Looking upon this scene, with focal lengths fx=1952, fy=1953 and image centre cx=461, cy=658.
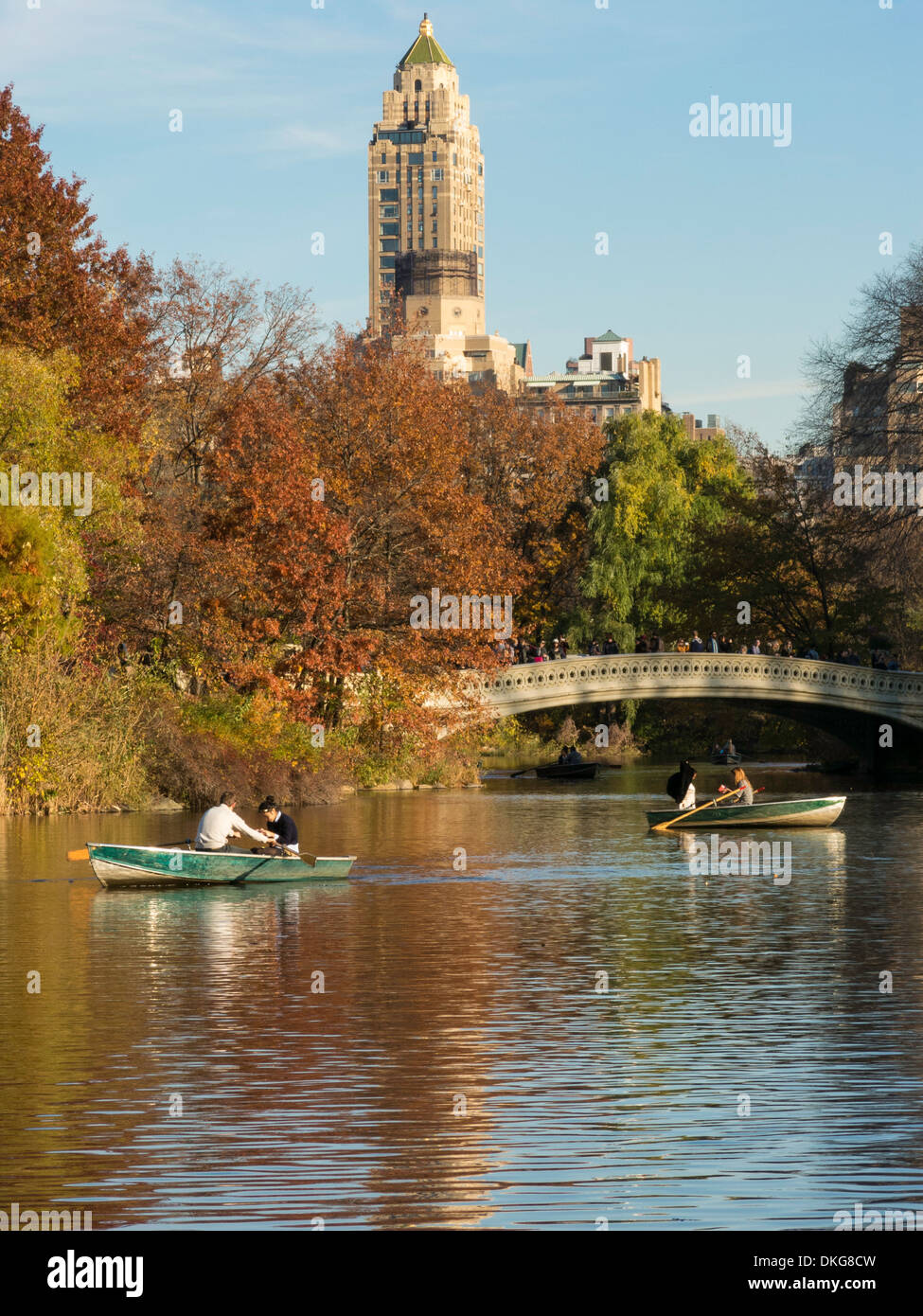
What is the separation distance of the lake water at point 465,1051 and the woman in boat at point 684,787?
9481 millimetres

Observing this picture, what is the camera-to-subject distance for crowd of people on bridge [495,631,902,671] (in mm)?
65125

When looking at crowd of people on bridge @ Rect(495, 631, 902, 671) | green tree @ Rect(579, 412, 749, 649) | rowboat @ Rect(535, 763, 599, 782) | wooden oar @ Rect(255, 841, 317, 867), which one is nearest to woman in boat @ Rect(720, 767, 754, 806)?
wooden oar @ Rect(255, 841, 317, 867)

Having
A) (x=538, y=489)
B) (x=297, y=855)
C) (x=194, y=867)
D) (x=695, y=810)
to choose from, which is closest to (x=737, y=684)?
(x=538, y=489)

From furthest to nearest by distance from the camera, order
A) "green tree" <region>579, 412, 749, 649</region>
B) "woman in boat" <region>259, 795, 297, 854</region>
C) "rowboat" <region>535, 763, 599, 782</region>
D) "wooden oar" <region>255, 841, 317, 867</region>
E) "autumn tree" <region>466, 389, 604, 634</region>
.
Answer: "green tree" <region>579, 412, 749, 649</region>
"autumn tree" <region>466, 389, 604, 634</region>
"rowboat" <region>535, 763, 599, 782</region>
"woman in boat" <region>259, 795, 297, 854</region>
"wooden oar" <region>255, 841, 317, 867</region>

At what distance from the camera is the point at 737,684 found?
64312 mm

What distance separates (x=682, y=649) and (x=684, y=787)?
90.1 feet

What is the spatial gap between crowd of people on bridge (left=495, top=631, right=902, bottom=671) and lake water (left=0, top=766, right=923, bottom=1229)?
3190 centimetres

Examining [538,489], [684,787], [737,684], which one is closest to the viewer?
[684,787]

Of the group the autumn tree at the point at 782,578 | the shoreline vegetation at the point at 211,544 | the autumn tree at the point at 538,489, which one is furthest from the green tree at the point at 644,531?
the shoreline vegetation at the point at 211,544

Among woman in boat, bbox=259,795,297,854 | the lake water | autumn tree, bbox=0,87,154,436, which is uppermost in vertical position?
autumn tree, bbox=0,87,154,436

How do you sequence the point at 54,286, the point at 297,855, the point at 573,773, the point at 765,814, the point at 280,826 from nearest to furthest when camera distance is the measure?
the point at 297,855
the point at 280,826
the point at 765,814
the point at 54,286
the point at 573,773

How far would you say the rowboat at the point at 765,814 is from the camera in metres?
40.2

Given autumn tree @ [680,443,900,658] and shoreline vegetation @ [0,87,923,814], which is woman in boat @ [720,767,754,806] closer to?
shoreline vegetation @ [0,87,923,814]

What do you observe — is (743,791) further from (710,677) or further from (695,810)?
(710,677)
